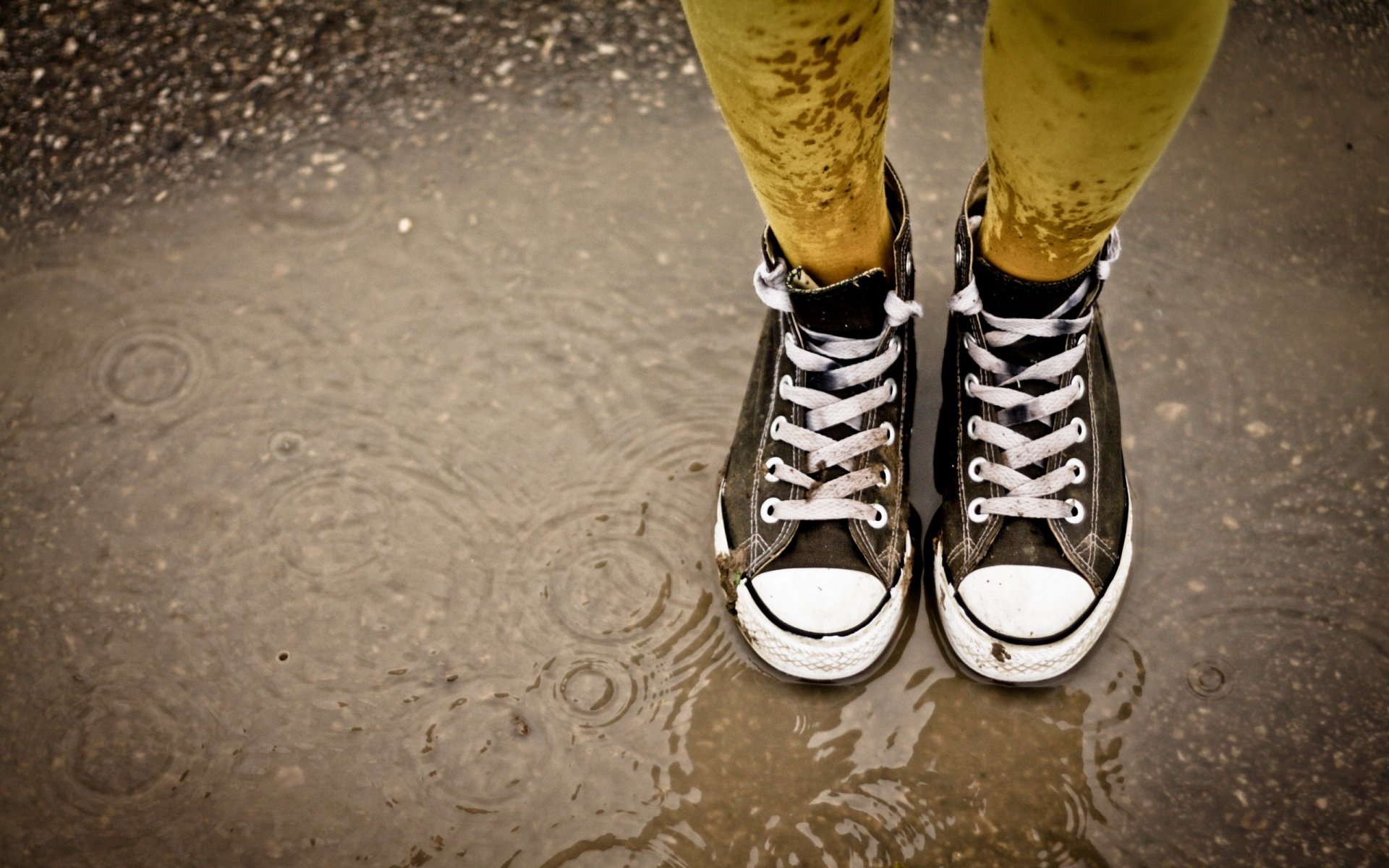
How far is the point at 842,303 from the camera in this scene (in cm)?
110

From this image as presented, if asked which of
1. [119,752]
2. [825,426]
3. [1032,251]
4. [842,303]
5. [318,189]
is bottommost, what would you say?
[119,752]

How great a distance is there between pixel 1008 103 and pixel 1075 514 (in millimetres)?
591

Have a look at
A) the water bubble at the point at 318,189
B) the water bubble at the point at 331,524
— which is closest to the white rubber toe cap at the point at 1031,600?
the water bubble at the point at 331,524

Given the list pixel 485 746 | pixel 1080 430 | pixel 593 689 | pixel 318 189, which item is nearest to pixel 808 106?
pixel 1080 430

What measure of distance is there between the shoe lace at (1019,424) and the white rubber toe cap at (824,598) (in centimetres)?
19

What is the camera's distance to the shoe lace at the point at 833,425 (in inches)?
47.0

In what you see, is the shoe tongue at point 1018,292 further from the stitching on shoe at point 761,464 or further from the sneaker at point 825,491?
the stitching on shoe at point 761,464

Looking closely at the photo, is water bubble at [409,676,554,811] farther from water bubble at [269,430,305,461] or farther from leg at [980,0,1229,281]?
leg at [980,0,1229,281]

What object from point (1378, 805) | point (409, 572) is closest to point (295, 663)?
point (409, 572)

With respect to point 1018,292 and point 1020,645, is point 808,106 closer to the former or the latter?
point 1018,292

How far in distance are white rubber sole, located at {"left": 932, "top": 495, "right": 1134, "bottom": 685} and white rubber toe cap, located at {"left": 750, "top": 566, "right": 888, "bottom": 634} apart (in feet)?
0.35

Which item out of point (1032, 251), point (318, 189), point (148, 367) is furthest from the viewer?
point (318, 189)

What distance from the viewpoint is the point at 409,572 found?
4.58 ft

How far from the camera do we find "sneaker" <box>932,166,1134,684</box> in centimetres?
115
